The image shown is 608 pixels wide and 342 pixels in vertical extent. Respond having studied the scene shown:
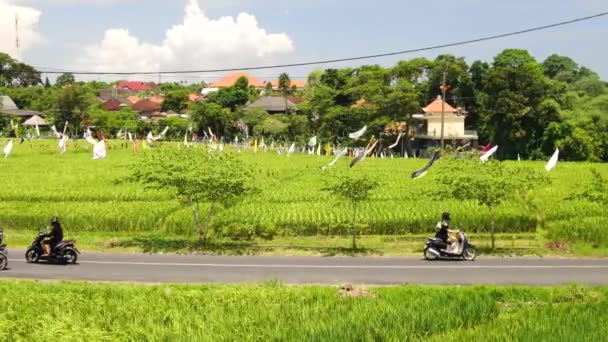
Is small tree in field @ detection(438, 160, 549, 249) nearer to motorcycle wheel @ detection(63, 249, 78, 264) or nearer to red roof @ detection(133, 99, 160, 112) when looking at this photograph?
motorcycle wheel @ detection(63, 249, 78, 264)

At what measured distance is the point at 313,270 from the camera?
17.8 metres

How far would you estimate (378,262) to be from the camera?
19359mm

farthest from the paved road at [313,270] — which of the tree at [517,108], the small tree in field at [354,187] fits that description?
the tree at [517,108]

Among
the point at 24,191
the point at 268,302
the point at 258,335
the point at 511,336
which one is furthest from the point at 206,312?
the point at 24,191

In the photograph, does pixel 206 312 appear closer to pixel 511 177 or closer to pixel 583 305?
pixel 583 305

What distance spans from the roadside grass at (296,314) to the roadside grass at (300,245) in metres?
7.93

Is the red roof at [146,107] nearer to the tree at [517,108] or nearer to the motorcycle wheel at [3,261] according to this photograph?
the tree at [517,108]

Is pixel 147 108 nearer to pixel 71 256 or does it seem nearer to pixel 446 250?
pixel 71 256

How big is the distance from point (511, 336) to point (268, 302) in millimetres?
4686

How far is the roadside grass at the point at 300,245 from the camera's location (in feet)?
69.7

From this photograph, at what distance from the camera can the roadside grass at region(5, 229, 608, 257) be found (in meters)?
21.2

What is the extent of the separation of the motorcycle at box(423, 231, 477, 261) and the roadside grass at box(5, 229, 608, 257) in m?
1.34

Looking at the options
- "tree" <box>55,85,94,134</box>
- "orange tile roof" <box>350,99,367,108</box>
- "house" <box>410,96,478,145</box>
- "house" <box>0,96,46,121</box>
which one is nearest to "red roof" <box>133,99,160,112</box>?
"house" <box>0,96,46,121</box>

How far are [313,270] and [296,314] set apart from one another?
26.2 ft
